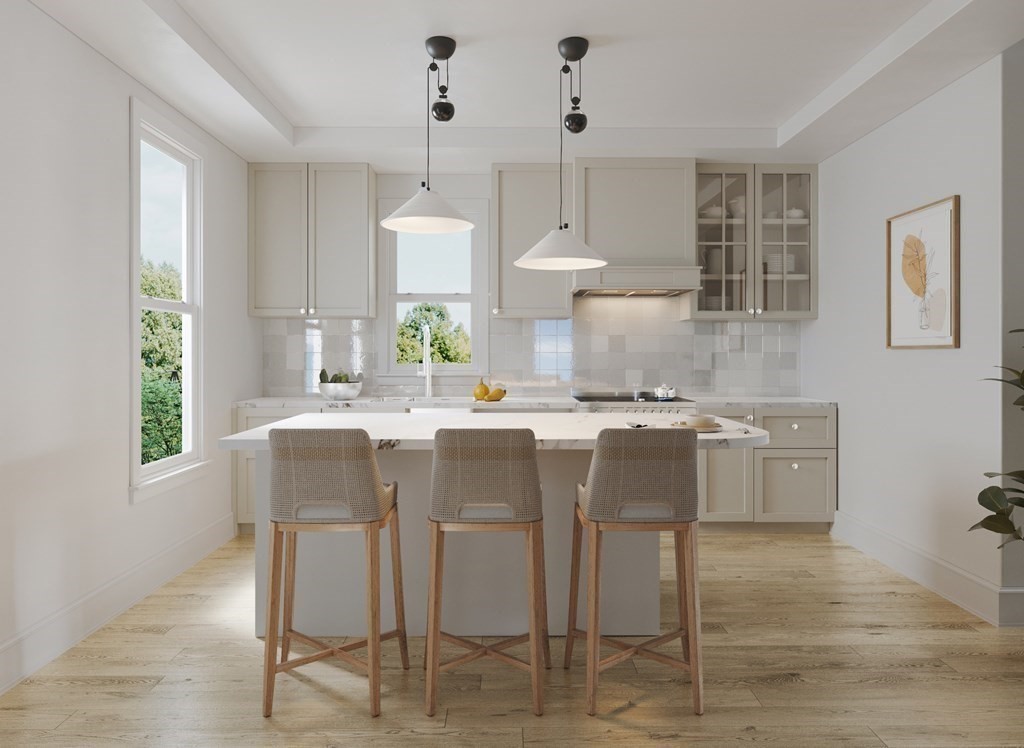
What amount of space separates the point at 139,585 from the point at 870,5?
4.21m

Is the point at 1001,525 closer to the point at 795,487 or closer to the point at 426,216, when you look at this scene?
the point at 795,487

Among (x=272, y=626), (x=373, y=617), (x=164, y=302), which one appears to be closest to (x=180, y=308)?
(x=164, y=302)

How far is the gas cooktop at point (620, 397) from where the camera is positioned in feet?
15.9

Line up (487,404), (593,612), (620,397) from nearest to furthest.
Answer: (593,612), (487,404), (620,397)

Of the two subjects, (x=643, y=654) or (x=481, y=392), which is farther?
(x=481, y=392)

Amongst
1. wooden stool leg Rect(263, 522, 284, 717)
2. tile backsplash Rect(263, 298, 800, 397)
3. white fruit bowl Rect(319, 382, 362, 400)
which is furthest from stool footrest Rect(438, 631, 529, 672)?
tile backsplash Rect(263, 298, 800, 397)

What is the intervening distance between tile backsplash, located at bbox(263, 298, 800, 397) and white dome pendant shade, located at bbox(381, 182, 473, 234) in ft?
7.61

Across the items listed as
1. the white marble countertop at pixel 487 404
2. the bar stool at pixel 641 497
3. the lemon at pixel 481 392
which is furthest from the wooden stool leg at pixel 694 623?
the lemon at pixel 481 392

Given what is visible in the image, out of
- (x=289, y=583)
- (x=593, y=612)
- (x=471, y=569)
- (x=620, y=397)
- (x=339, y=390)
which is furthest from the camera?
(x=620, y=397)

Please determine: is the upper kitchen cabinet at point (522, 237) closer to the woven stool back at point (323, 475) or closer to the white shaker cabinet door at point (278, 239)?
the white shaker cabinet door at point (278, 239)

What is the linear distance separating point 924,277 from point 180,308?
396 cm

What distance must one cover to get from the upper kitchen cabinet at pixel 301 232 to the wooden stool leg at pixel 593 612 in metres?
3.16

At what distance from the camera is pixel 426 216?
9.32 ft

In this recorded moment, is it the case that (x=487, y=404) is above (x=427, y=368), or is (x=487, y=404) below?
below
